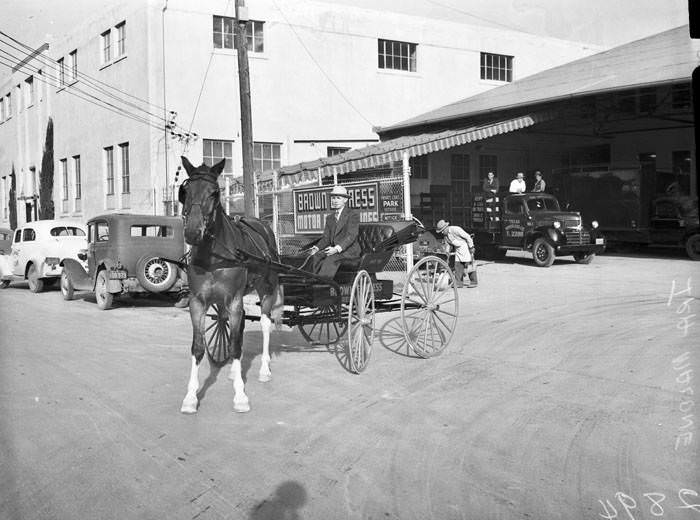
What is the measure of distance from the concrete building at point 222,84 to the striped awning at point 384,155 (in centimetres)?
536

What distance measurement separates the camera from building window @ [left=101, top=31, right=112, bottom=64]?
1002 inches

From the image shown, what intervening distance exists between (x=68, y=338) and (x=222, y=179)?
590 inches

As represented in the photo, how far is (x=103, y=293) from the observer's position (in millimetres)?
13344

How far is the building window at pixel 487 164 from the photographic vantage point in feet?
94.7

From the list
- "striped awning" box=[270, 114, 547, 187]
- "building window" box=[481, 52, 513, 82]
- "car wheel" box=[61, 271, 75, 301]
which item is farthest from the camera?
"building window" box=[481, 52, 513, 82]

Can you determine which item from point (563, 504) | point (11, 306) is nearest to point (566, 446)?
point (563, 504)

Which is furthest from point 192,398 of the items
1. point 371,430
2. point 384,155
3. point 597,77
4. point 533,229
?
point 597,77

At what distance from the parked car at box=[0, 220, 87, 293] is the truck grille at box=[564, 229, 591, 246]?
12575 mm

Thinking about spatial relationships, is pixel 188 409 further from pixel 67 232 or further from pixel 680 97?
pixel 680 97

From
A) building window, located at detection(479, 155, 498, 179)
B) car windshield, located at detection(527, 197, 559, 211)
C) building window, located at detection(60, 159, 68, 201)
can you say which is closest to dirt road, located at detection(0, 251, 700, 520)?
car windshield, located at detection(527, 197, 559, 211)

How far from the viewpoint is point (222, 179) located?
2419cm

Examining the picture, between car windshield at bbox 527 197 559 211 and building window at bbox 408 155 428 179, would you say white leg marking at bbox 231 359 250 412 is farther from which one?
building window at bbox 408 155 428 179

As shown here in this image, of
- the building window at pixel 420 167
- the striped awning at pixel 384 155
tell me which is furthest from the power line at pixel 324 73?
the striped awning at pixel 384 155

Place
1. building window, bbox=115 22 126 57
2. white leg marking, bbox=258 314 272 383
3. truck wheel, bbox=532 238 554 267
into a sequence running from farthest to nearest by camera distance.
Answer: building window, bbox=115 22 126 57
truck wheel, bbox=532 238 554 267
white leg marking, bbox=258 314 272 383
